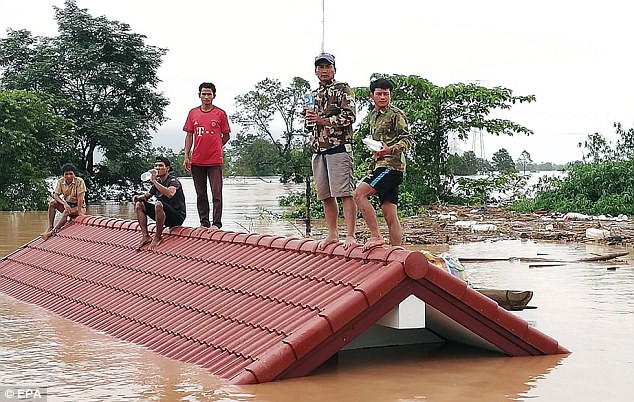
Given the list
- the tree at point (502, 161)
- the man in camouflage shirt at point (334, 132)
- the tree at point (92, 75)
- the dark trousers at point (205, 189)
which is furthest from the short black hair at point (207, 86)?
the tree at point (92, 75)

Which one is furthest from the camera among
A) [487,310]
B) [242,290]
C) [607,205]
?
[607,205]

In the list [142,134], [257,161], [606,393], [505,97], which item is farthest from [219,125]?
[257,161]

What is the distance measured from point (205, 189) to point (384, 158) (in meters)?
4.17

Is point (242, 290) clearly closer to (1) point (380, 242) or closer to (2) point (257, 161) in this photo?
(1) point (380, 242)

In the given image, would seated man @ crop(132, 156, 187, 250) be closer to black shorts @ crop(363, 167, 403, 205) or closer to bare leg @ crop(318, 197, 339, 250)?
bare leg @ crop(318, 197, 339, 250)

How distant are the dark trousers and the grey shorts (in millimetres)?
3133

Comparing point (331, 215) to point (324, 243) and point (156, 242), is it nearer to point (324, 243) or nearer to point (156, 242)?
point (324, 243)

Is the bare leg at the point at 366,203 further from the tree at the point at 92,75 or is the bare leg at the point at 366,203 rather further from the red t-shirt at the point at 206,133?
the tree at the point at 92,75

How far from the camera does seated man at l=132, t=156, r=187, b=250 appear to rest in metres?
11.4

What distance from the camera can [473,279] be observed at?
13.6 metres

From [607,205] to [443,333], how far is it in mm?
19827

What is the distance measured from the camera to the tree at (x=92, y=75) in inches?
1641

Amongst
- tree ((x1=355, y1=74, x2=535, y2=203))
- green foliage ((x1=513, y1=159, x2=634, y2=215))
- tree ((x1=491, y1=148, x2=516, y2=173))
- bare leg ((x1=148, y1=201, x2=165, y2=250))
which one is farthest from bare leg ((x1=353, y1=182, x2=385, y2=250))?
tree ((x1=491, y1=148, x2=516, y2=173))

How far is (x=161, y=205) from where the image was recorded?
11352 millimetres
